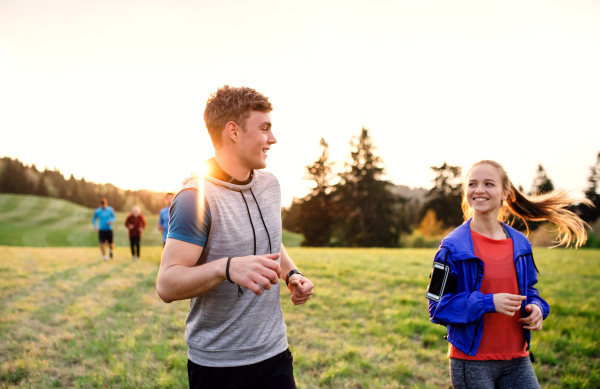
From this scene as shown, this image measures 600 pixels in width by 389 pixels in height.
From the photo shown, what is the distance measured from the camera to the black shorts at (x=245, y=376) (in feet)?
6.10

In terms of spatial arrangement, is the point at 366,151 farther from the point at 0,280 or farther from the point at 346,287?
the point at 0,280

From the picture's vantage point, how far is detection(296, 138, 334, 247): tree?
50.2 metres

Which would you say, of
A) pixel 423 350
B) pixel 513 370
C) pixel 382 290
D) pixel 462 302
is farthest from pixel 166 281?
pixel 382 290

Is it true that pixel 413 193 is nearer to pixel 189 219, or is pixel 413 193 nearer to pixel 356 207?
pixel 356 207

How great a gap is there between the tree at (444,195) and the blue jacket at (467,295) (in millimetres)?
60372

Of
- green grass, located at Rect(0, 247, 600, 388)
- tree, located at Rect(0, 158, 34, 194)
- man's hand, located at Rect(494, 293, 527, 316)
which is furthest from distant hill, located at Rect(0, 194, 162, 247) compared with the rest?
man's hand, located at Rect(494, 293, 527, 316)

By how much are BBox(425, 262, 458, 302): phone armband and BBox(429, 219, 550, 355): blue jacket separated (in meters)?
0.03

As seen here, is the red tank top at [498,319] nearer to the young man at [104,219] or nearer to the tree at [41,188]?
the young man at [104,219]

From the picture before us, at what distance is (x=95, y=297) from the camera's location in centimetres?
773

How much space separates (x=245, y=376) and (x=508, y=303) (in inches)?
66.1

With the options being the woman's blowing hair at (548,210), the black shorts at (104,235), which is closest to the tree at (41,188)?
the black shorts at (104,235)

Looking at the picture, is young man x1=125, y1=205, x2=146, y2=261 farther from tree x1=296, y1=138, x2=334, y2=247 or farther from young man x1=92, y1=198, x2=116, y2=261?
tree x1=296, y1=138, x2=334, y2=247

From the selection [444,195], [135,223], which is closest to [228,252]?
[135,223]

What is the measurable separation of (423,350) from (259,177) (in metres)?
4.38
